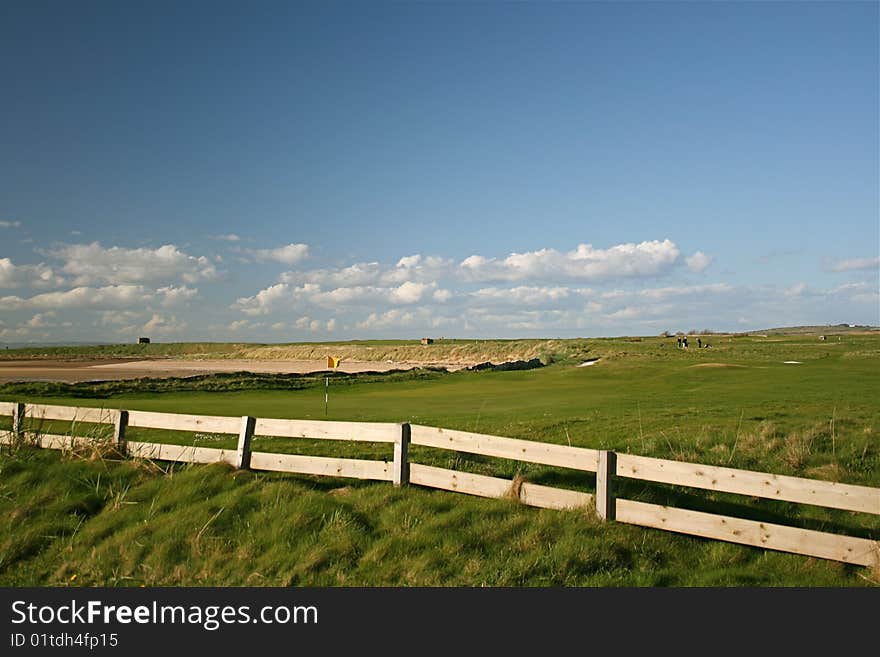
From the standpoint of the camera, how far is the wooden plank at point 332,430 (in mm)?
10023

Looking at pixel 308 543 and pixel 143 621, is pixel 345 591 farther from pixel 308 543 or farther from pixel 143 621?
pixel 143 621

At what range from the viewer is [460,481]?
9633 mm

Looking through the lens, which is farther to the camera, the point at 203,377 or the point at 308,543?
the point at 203,377

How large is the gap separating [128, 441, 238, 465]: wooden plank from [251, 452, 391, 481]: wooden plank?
50 centimetres

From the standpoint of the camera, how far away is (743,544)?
26.7 ft

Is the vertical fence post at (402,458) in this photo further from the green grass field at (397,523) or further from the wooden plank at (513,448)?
the green grass field at (397,523)

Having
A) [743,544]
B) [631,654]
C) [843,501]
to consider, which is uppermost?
[843,501]

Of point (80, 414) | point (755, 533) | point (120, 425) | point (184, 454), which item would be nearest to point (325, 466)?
point (184, 454)

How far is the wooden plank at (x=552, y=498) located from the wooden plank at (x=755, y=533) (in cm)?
48

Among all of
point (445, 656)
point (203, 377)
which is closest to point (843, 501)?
point (445, 656)

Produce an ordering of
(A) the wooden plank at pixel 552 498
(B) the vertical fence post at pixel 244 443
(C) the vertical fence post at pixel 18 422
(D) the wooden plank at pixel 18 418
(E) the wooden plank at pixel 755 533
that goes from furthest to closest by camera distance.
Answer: (D) the wooden plank at pixel 18 418 < (C) the vertical fence post at pixel 18 422 < (B) the vertical fence post at pixel 244 443 < (A) the wooden plank at pixel 552 498 < (E) the wooden plank at pixel 755 533

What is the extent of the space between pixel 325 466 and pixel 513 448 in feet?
9.82

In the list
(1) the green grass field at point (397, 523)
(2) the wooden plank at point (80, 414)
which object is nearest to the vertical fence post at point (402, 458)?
(1) the green grass field at point (397, 523)

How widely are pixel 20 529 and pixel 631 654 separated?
809 cm
